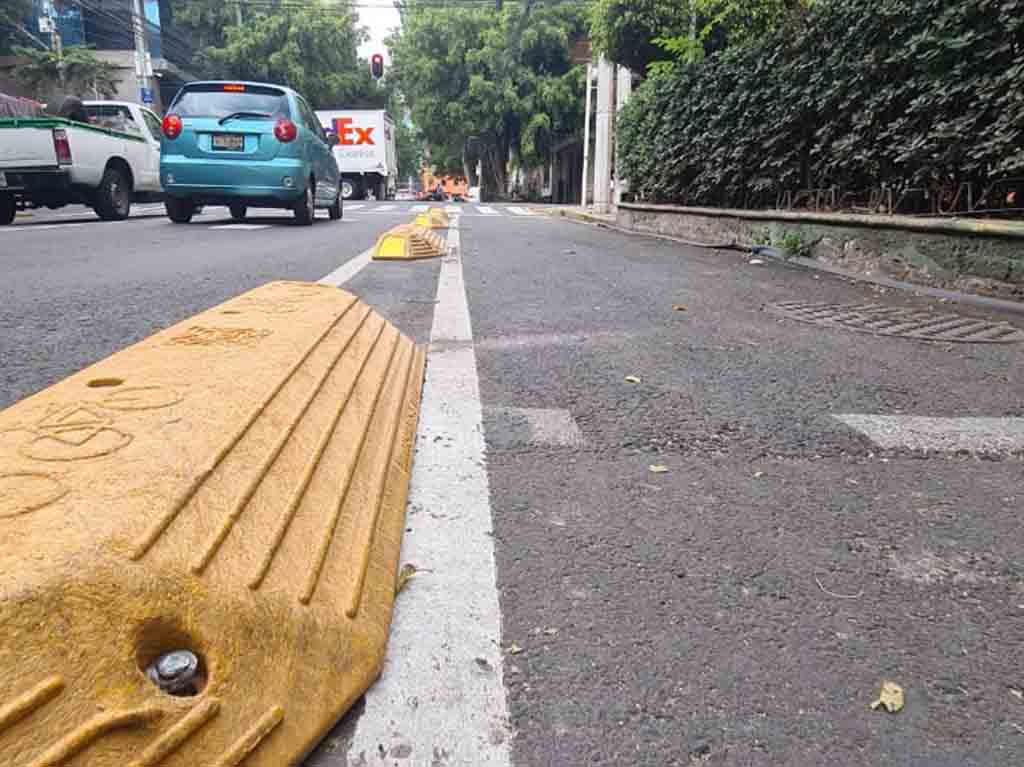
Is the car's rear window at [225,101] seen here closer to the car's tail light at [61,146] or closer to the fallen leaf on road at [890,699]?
the car's tail light at [61,146]

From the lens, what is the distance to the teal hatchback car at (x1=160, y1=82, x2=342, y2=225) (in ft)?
31.2

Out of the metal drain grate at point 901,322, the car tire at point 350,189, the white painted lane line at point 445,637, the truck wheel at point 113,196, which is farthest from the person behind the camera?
the car tire at point 350,189

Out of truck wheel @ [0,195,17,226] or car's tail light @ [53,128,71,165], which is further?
truck wheel @ [0,195,17,226]

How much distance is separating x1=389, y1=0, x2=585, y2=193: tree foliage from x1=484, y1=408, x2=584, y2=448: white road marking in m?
32.8

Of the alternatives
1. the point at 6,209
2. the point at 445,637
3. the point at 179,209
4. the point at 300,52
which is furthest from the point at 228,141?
the point at 300,52

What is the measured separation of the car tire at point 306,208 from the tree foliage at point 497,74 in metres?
24.7

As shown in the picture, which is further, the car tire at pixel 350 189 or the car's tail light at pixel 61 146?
the car tire at pixel 350 189

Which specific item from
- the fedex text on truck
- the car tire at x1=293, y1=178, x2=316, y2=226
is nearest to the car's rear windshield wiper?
the car tire at x1=293, y1=178, x2=316, y2=226

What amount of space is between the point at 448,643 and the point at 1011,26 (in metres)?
5.59

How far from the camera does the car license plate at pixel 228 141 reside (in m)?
9.52

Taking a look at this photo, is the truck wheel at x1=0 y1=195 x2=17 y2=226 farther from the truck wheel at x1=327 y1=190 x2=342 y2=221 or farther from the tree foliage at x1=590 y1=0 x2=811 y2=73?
the tree foliage at x1=590 y1=0 x2=811 y2=73

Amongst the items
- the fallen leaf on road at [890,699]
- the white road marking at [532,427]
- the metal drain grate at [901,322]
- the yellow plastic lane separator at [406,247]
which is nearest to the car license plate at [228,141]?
the yellow plastic lane separator at [406,247]

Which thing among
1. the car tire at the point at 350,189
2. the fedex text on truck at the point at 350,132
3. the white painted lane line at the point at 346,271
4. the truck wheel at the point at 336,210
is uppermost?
the fedex text on truck at the point at 350,132

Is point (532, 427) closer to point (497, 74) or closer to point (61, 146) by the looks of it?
point (61, 146)
